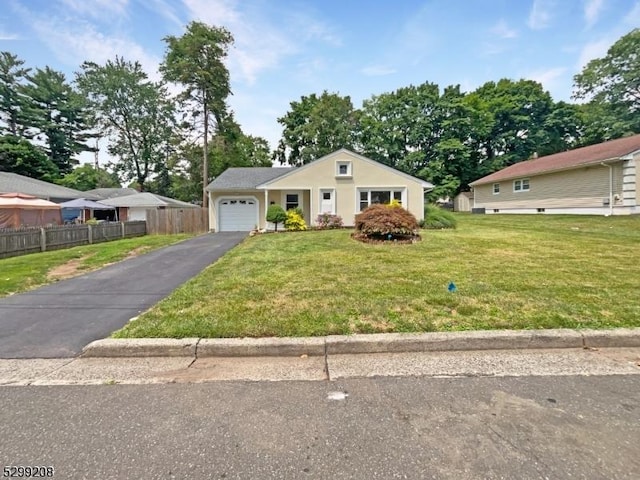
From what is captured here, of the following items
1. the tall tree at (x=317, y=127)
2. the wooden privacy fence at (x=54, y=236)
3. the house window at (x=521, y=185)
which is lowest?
the wooden privacy fence at (x=54, y=236)

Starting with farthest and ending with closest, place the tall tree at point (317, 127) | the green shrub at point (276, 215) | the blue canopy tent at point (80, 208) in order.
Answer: the tall tree at point (317, 127), the blue canopy tent at point (80, 208), the green shrub at point (276, 215)

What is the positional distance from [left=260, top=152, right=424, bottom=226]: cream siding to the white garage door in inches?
101

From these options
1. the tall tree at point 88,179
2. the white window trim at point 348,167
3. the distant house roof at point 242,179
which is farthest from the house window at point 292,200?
the tall tree at point 88,179

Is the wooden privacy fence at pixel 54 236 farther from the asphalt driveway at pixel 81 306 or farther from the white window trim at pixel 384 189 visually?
the white window trim at pixel 384 189

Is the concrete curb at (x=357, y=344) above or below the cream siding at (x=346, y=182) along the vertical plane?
below

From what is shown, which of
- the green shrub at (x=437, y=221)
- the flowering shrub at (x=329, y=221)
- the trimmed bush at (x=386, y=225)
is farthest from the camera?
the flowering shrub at (x=329, y=221)

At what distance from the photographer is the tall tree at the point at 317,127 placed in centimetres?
3584

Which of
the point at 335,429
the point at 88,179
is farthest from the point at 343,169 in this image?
the point at 88,179

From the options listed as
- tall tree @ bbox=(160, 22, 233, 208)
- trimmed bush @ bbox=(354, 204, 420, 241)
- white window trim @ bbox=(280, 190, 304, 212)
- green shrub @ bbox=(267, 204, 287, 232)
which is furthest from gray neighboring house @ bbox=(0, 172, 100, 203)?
trimmed bush @ bbox=(354, 204, 420, 241)

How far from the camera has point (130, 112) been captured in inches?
1474

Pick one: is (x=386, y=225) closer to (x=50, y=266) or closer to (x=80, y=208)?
(x=50, y=266)

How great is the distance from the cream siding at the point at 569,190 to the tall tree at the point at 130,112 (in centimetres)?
3448

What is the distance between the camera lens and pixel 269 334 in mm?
3701

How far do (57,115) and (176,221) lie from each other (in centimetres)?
3715
